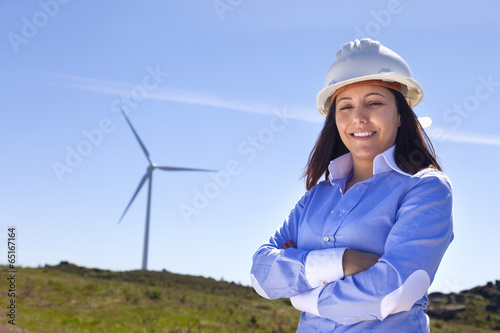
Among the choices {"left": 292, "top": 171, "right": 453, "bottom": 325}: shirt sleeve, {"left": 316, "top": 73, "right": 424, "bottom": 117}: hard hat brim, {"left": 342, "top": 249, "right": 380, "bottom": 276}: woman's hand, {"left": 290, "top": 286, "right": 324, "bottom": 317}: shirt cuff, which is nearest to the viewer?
{"left": 292, "top": 171, "right": 453, "bottom": 325}: shirt sleeve

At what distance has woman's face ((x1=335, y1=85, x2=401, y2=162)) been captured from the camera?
3705mm

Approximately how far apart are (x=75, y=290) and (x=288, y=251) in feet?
52.9

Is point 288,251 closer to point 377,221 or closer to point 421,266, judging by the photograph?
point 377,221

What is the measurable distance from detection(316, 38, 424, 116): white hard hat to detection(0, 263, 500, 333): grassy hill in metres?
12.1

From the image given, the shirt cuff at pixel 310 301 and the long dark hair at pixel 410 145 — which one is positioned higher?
the long dark hair at pixel 410 145

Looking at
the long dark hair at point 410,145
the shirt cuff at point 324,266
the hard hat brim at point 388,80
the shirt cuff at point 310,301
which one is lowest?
the shirt cuff at point 310,301

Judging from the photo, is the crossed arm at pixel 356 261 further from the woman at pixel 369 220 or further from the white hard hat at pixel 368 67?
the white hard hat at pixel 368 67

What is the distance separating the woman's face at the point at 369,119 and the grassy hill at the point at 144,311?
11956mm

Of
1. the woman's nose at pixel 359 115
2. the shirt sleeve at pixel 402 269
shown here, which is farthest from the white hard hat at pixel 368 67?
the shirt sleeve at pixel 402 269

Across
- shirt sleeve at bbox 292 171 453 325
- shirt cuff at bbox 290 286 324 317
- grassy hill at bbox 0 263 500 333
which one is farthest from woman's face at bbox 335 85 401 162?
grassy hill at bbox 0 263 500 333

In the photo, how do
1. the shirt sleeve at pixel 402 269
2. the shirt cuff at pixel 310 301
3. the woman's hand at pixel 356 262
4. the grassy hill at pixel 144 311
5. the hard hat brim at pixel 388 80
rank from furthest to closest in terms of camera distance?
the grassy hill at pixel 144 311, the hard hat brim at pixel 388 80, the shirt cuff at pixel 310 301, the woman's hand at pixel 356 262, the shirt sleeve at pixel 402 269

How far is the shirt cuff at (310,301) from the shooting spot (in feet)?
11.2

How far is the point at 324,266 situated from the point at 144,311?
13705 millimetres

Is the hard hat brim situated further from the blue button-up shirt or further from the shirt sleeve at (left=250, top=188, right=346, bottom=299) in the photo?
the shirt sleeve at (left=250, top=188, right=346, bottom=299)
